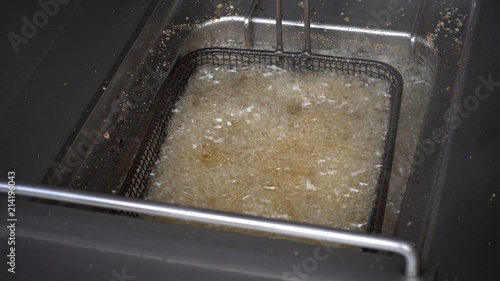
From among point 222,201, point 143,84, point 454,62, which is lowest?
point 222,201

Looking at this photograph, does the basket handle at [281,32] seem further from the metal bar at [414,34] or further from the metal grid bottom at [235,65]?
the metal bar at [414,34]

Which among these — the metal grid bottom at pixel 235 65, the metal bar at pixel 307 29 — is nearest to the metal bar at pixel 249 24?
the metal grid bottom at pixel 235 65

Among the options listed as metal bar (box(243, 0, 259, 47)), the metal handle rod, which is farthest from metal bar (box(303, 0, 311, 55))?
the metal handle rod

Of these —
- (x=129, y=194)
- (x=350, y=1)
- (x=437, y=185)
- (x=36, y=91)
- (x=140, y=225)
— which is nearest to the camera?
(x=140, y=225)

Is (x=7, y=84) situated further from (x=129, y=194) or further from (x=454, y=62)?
(x=454, y=62)

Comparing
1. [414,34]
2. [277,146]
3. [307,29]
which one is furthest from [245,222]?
[414,34]

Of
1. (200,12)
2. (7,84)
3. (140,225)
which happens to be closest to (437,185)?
(140,225)

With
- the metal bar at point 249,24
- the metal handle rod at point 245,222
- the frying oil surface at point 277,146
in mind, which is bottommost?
the frying oil surface at point 277,146
